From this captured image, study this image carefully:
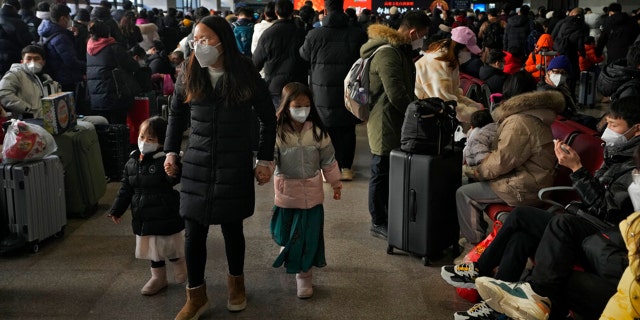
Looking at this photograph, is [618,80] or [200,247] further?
[618,80]

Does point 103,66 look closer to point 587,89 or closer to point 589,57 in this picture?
point 587,89

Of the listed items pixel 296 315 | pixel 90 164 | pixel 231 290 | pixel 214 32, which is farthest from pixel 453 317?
pixel 90 164

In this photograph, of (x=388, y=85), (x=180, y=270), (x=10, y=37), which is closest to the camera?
(x=180, y=270)

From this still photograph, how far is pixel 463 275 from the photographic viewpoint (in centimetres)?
402

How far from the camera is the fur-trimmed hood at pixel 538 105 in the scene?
436cm

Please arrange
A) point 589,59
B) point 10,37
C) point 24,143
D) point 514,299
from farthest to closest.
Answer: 1. point 589,59
2. point 10,37
3. point 24,143
4. point 514,299

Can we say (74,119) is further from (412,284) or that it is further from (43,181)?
(412,284)

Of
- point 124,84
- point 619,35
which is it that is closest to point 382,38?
point 124,84

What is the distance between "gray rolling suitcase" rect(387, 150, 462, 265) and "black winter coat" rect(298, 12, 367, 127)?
211 cm

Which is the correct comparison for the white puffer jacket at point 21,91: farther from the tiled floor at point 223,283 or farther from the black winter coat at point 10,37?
the black winter coat at point 10,37

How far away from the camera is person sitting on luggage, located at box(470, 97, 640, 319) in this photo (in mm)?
3367

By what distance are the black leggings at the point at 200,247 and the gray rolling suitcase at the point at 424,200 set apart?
48.7 inches

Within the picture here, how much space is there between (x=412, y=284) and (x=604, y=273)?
4.74 ft

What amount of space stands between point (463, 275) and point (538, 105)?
1.14 metres
